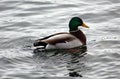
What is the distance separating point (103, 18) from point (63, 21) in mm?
1484

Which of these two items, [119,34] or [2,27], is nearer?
[119,34]

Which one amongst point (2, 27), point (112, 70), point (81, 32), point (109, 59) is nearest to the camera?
point (112, 70)

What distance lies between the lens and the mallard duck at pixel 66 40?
1495 cm

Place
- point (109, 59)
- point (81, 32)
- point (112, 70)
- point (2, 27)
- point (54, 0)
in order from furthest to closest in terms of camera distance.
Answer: point (54, 0) → point (2, 27) → point (81, 32) → point (109, 59) → point (112, 70)

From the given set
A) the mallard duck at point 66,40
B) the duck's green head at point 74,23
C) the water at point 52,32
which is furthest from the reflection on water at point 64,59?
the duck's green head at point 74,23

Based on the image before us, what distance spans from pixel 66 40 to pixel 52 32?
1.48 m

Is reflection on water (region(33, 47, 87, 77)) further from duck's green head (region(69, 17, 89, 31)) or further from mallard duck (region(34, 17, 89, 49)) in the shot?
duck's green head (region(69, 17, 89, 31))

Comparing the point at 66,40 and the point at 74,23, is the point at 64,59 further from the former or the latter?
the point at 74,23

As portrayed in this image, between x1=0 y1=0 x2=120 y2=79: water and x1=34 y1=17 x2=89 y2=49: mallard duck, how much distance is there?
0.30 m

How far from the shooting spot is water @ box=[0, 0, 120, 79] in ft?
43.0

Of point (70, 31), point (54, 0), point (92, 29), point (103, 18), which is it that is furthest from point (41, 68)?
point (54, 0)

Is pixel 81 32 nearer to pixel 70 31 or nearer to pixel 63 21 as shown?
pixel 70 31

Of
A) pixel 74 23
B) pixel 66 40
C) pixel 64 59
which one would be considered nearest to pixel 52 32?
pixel 74 23

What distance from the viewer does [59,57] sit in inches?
564
